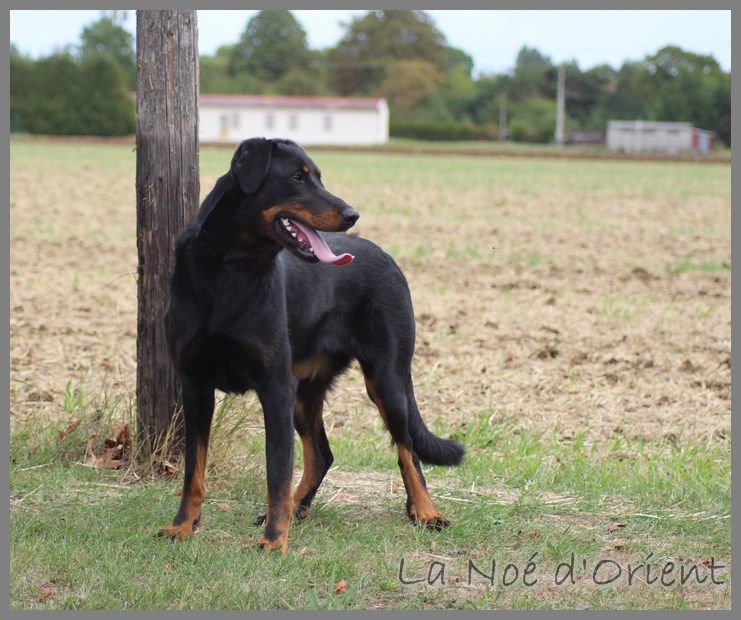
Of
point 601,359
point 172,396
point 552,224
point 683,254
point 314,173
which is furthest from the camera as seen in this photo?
point 552,224

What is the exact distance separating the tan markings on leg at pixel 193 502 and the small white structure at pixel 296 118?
74.2 meters

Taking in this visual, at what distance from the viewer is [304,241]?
4.29 m

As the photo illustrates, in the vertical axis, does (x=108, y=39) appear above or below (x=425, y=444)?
above

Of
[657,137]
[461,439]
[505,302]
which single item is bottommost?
[461,439]

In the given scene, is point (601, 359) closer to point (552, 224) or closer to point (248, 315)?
point (248, 315)

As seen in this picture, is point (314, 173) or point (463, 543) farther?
point (463, 543)

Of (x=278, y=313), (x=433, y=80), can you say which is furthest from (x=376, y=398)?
(x=433, y=80)

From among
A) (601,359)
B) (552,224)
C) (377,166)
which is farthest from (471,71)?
(601,359)

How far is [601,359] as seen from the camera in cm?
924

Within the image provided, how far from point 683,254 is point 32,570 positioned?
47.7 feet

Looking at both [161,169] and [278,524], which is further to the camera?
[161,169]

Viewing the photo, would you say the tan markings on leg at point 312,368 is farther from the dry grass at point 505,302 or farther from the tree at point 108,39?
the tree at point 108,39

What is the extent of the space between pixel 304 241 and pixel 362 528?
148 cm

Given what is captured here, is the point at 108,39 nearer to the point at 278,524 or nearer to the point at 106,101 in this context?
the point at 106,101
